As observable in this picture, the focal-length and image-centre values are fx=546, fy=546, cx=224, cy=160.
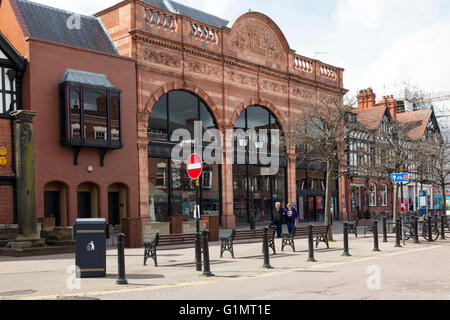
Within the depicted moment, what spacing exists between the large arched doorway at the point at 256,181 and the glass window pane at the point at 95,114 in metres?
10.3

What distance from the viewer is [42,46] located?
24.5 meters

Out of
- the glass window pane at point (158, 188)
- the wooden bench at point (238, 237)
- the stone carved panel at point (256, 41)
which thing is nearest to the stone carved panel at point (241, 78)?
the stone carved panel at point (256, 41)

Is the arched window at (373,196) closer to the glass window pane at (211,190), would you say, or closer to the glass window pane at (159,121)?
the glass window pane at (211,190)

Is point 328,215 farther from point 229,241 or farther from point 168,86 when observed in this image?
point 168,86

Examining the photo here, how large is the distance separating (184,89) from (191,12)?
7.98 meters

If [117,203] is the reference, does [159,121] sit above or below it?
above

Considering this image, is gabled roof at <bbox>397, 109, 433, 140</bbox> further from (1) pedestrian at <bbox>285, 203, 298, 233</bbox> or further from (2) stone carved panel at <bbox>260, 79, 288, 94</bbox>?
(1) pedestrian at <bbox>285, 203, 298, 233</bbox>

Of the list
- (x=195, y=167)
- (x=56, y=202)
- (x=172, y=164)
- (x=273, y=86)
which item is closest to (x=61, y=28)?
(x=56, y=202)

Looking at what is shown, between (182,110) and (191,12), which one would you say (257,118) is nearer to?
(182,110)

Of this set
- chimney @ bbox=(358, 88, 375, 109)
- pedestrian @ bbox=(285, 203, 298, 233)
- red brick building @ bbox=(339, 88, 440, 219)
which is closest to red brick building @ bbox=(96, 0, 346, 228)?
red brick building @ bbox=(339, 88, 440, 219)

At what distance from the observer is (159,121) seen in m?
29.3

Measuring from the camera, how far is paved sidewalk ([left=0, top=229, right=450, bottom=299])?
10.4 m

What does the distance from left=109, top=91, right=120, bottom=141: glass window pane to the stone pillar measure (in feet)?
26.8
